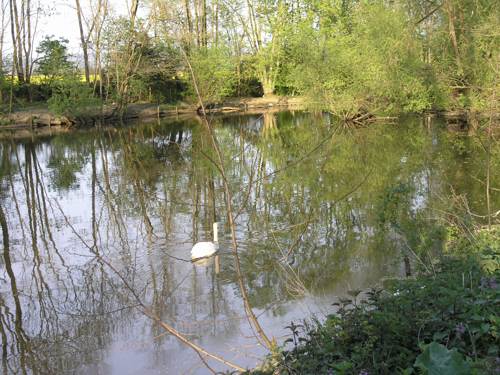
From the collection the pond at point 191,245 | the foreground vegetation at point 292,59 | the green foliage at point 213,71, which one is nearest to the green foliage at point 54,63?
the foreground vegetation at point 292,59

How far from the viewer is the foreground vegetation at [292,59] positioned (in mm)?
21016

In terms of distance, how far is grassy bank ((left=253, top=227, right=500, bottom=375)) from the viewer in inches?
124

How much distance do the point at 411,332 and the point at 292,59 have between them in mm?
32915

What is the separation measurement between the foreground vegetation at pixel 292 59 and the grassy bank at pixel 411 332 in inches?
336

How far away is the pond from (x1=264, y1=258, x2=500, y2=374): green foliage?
52 centimetres

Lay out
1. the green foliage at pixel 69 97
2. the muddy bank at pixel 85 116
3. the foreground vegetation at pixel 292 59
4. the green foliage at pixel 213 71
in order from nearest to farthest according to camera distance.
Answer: the foreground vegetation at pixel 292 59 → the green foliage at pixel 69 97 → the muddy bank at pixel 85 116 → the green foliage at pixel 213 71

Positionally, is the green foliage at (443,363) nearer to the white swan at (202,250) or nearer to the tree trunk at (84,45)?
the white swan at (202,250)

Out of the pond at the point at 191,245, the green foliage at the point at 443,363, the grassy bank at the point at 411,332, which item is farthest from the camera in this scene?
the pond at the point at 191,245

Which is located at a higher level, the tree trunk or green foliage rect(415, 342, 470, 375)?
the tree trunk

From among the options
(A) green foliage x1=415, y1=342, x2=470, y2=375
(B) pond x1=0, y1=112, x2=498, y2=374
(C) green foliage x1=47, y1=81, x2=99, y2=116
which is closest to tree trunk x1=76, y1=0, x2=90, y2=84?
(C) green foliage x1=47, y1=81, x2=99, y2=116

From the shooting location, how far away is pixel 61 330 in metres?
5.95

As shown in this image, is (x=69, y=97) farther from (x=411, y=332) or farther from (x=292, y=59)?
(x=411, y=332)

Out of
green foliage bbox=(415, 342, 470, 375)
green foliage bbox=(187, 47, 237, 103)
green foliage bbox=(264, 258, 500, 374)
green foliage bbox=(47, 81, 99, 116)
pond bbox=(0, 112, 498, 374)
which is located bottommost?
pond bbox=(0, 112, 498, 374)

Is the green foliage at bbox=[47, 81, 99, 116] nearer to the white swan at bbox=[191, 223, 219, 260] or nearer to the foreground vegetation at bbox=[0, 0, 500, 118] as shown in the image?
the foreground vegetation at bbox=[0, 0, 500, 118]
